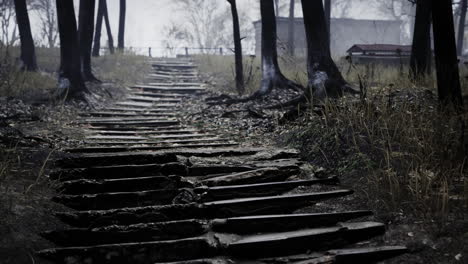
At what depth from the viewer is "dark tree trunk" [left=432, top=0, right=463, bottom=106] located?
5.35 metres

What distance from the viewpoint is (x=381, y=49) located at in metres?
20.7

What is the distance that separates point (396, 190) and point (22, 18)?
14794 mm

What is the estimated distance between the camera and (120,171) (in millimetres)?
5125

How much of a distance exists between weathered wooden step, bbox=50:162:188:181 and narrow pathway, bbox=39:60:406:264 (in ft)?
0.04

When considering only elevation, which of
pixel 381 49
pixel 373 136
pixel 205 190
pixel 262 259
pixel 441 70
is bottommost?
pixel 262 259

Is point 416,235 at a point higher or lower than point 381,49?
lower

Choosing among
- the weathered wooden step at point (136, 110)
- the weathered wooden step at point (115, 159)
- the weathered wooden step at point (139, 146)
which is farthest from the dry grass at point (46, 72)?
the weathered wooden step at point (115, 159)

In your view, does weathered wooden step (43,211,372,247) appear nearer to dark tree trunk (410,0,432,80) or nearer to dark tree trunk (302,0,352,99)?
dark tree trunk (302,0,352,99)

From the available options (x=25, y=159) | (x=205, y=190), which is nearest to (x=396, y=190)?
(x=205, y=190)

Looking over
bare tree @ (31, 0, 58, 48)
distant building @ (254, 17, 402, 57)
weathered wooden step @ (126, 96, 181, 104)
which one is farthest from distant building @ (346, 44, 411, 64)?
bare tree @ (31, 0, 58, 48)

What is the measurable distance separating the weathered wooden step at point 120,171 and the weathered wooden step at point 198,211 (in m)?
1.01

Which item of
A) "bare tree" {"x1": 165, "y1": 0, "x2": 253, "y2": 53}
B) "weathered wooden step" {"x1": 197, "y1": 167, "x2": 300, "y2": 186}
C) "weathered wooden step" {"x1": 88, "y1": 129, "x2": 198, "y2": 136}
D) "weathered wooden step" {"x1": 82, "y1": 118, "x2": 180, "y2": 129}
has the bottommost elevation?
"weathered wooden step" {"x1": 197, "y1": 167, "x2": 300, "y2": 186}

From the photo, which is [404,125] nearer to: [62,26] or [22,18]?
[62,26]

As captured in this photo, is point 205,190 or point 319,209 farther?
point 205,190
